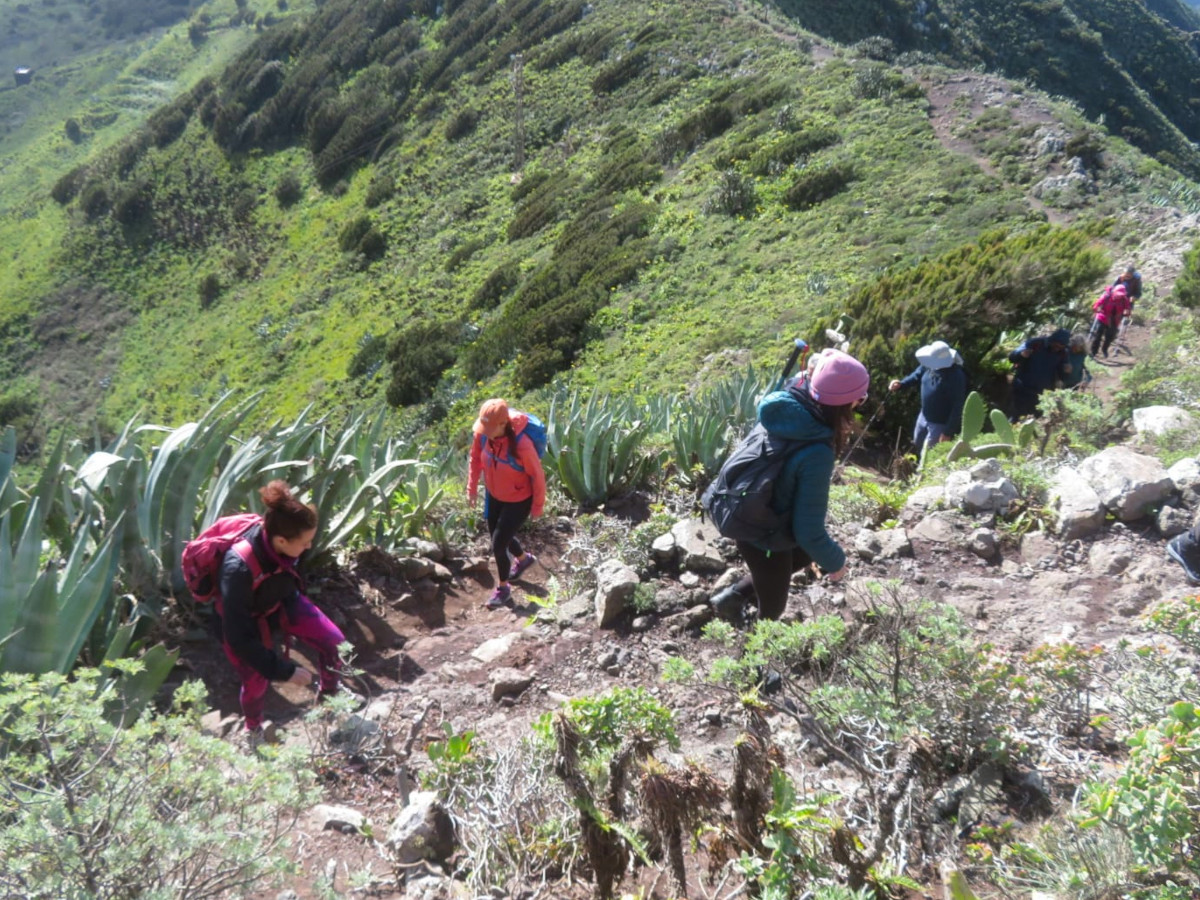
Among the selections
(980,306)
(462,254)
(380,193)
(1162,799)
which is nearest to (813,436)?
(1162,799)

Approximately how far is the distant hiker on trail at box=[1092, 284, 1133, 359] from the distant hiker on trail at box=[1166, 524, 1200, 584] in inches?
260

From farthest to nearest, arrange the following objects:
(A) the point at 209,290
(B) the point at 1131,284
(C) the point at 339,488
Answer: (A) the point at 209,290
(B) the point at 1131,284
(C) the point at 339,488

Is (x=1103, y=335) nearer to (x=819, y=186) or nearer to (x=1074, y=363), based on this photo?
(x=1074, y=363)

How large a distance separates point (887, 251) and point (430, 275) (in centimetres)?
1473

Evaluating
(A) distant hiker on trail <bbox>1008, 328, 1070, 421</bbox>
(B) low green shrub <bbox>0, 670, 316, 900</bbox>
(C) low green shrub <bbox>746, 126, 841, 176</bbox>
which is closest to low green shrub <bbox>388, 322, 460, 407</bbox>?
(C) low green shrub <bbox>746, 126, 841, 176</bbox>

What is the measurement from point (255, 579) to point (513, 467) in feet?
5.31

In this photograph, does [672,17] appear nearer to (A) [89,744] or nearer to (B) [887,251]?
(B) [887,251]

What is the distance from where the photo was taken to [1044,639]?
281cm

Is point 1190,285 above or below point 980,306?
below

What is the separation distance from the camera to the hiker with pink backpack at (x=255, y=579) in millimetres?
2441

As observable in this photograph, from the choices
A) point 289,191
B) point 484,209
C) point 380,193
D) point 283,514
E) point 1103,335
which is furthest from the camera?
point 289,191

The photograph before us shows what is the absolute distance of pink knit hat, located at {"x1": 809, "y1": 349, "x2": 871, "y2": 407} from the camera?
99.0 inches

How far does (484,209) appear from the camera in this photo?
26.4 metres

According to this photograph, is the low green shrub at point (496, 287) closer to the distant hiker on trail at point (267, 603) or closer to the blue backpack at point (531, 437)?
the blue backpack at point (531, 437)
